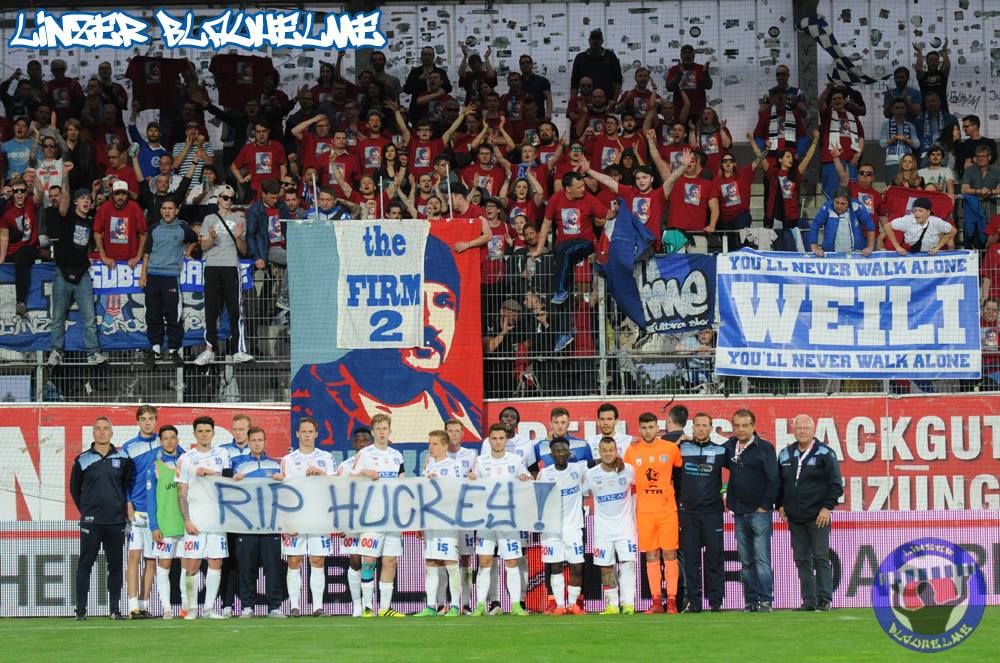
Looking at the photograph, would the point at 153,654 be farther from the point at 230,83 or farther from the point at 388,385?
the point at 230,83

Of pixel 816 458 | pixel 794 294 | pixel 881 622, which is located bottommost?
pixel 881 622

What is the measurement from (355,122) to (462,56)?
433 centimetres

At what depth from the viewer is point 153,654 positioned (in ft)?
38.7

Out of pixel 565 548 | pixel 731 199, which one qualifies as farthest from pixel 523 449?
pixel 731 199

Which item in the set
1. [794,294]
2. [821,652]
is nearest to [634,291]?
[794,294]

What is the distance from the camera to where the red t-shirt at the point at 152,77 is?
2441 cm

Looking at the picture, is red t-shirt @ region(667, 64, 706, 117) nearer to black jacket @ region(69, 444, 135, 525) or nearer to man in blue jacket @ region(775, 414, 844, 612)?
man in blue jacket @ region(775, 414, 844, 612)

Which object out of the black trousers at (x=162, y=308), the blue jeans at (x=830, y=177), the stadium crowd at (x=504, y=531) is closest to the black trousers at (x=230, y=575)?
the stadium crowd at (x=504, y=531)

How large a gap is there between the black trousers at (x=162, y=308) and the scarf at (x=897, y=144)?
1099 cm

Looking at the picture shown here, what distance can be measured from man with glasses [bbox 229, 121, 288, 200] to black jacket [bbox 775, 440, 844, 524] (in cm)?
950

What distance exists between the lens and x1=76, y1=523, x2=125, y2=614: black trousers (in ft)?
50.5

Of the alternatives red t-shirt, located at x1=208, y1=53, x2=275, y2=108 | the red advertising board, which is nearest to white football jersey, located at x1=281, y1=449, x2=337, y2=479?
the red advertising board

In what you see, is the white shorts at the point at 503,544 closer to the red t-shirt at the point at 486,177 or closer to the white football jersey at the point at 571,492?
the white football jersey at the point at 571,492

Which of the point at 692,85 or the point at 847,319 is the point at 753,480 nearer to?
the point at 847,319
